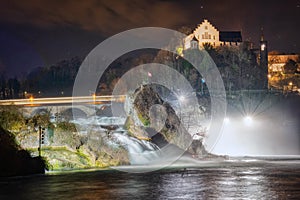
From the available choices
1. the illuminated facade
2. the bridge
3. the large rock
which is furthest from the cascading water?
the illuminated facade

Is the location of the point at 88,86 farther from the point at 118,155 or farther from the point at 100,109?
the point at 118,155

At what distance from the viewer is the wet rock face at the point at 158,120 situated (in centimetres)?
5438

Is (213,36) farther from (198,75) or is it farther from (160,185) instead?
(160,185)

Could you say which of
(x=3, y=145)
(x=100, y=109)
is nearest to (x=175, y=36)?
(x=100, y=109)

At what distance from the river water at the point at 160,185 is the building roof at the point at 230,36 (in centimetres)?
9129

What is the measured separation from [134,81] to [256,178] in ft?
189

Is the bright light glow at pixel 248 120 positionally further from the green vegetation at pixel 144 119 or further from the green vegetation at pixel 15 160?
the green vegetation at pixel 15 160

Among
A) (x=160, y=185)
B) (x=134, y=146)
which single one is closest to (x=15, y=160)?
(x=160, y=185)

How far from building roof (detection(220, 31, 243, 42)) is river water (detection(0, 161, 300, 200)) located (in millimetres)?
91291

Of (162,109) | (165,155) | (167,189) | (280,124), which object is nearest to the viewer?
(167,189)

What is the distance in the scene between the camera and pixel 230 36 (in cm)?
12638

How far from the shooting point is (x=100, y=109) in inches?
2635

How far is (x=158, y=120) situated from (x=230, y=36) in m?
76.0

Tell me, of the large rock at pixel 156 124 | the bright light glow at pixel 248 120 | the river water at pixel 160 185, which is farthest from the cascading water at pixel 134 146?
the bright light glow at pixel 248 120
